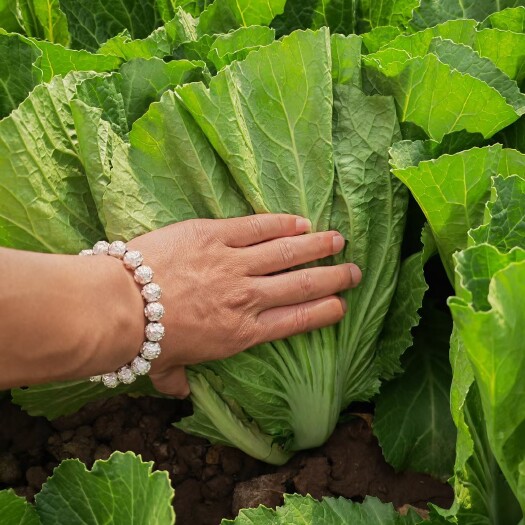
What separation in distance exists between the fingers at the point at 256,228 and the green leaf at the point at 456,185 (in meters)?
0.29

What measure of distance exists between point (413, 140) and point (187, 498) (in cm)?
107

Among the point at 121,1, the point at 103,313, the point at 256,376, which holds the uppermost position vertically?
the point at 121,1

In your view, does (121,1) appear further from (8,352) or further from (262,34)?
(8,352)

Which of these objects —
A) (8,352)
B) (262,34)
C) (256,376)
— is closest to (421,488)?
(256,376)

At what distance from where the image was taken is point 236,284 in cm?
175

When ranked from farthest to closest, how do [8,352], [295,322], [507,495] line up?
[295,322], [507,495], [8,352]

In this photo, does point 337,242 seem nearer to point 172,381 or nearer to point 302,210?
point 302,210

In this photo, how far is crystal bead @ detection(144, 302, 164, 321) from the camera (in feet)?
5.35

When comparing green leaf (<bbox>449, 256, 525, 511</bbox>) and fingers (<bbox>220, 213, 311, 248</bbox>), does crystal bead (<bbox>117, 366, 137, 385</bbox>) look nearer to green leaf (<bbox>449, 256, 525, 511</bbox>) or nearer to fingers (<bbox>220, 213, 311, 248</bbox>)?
fingers (<bbox>220, 213, 311, 248</bbox>)

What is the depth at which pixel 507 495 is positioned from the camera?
1.60 m

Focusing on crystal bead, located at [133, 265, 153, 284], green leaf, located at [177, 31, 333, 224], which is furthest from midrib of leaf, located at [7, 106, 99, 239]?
green leaf, located at [177, 31, 333, 224]

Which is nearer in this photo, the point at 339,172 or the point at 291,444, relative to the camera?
the point at 339,172

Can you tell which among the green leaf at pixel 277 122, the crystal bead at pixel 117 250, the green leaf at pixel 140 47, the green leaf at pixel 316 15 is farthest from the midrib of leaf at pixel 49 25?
the crystal bead at pixel 117 250

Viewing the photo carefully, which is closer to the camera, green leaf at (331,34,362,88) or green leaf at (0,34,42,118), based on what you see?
green leaf at (331,34,362,88)
